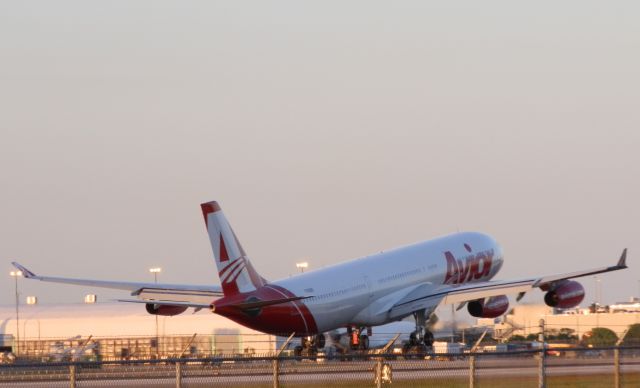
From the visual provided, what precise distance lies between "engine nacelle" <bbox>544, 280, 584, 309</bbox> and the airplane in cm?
5

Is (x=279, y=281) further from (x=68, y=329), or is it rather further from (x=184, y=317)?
(x=68, y=329)

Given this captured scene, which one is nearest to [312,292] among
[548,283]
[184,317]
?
[548,283]

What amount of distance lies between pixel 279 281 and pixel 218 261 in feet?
11.7

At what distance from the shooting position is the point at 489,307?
→ 6738 cm

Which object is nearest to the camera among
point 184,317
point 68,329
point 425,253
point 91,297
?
point 425,253

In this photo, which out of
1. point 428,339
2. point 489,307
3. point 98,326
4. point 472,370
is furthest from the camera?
point 98,326

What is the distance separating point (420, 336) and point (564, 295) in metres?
6.76

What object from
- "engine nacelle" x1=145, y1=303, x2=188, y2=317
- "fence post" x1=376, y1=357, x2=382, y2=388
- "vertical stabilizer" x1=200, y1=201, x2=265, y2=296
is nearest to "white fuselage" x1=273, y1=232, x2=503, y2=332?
"vertical stabilizer" x1=200, y1=201, x2=265, y2=296

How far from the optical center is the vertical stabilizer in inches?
2181

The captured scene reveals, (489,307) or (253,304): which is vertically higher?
(253,304)

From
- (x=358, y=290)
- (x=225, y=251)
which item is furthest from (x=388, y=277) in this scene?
(x=225, y=251)

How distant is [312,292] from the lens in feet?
193

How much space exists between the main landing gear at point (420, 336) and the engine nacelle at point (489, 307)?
3285 millimetres

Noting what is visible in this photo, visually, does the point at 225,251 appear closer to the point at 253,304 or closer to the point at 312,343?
the point at 253,304
